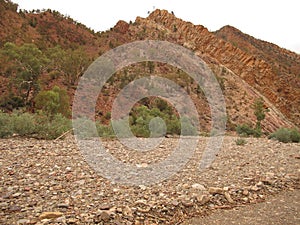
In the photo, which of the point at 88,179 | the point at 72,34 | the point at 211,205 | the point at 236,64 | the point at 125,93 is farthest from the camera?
the point at 236,64

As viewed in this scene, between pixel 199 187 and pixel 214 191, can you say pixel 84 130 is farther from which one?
pixel 214 191

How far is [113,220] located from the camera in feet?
10.1

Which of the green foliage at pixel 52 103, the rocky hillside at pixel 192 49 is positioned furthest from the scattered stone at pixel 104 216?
the rocky hillside at pixel 192 49

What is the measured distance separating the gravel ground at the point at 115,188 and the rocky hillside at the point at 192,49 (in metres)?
10.1

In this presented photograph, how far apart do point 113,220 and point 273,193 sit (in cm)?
254

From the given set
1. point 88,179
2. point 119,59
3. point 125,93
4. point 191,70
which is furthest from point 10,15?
point 88,179

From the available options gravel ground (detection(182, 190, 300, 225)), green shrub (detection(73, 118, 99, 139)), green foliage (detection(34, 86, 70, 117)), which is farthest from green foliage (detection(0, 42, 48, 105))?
gravel ground (detection(182, 190, 300, 225))

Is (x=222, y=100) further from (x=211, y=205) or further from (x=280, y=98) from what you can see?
(x=211, y=205)

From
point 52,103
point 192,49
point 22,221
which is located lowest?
point 22,221

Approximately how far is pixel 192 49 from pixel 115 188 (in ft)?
98.0

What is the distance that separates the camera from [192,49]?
32281 millimetres

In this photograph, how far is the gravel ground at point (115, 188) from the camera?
3176mm

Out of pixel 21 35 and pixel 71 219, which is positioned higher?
pixel 21 35

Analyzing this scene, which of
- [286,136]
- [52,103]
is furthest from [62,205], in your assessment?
[52,103]
